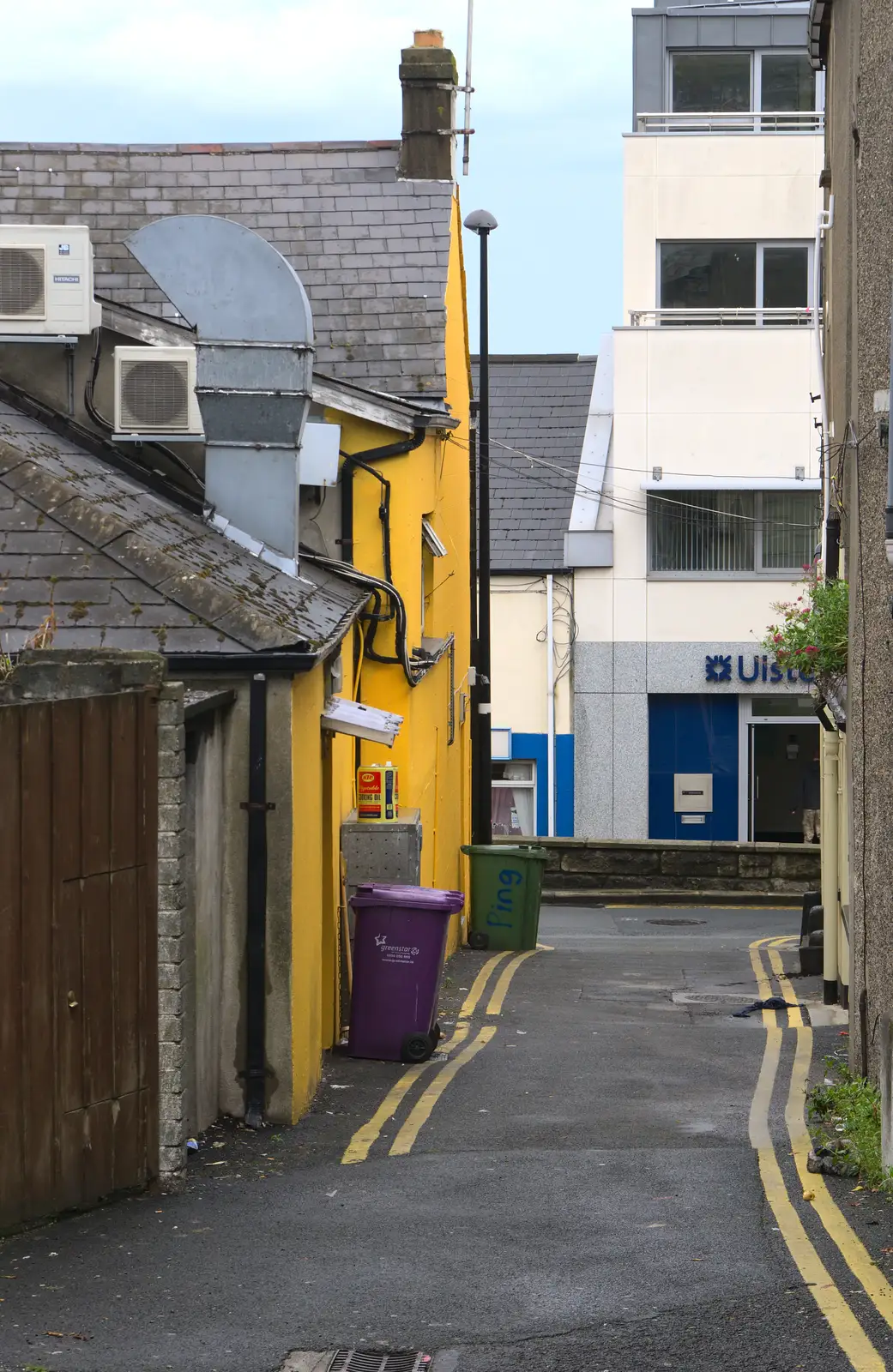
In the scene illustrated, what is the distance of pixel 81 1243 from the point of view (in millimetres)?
7414

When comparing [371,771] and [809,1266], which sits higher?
[371,771]

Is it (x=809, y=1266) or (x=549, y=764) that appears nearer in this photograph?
(x=809, y=1266)

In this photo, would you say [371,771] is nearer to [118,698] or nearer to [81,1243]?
[118,698]

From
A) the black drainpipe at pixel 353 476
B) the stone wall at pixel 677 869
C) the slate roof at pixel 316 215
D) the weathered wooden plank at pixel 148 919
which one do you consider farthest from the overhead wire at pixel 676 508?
the weathered wooden plank at pixel 148 919

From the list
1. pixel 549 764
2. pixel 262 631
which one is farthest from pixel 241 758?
pixel 549 764

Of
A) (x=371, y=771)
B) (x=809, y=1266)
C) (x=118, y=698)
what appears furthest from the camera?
(x=371, y=771)

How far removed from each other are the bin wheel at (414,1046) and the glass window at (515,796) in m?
19.8

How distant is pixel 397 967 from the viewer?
39.2 feet

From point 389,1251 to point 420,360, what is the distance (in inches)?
411

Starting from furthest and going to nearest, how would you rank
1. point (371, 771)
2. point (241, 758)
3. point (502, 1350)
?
1. point (371, 771)
2. point (241, 758)
3. point (502, 1350)

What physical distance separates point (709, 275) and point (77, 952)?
2629cm

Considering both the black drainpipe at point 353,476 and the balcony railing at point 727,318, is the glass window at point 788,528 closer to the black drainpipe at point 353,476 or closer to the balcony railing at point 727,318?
the balcony railing at point 727,318

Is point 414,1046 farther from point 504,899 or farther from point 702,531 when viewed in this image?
point 702,531

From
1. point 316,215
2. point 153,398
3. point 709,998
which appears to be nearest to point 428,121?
point 316,215
